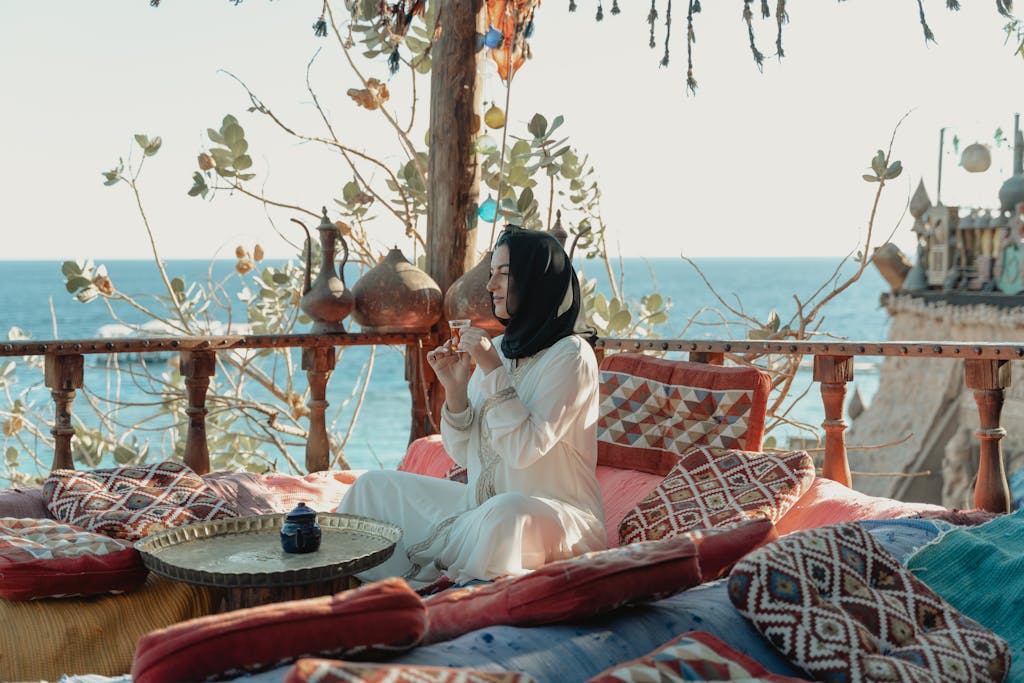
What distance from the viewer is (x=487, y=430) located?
112 inches

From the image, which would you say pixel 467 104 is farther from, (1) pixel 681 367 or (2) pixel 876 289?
(2) pixel 876 289

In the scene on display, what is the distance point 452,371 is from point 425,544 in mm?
475

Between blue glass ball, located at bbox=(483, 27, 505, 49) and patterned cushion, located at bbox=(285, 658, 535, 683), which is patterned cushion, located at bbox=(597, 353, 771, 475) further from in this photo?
patterned cushion, located at bbox=(285, 658, 535, 683)

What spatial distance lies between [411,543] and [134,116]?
40.6 m

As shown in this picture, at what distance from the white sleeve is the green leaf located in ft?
6.08

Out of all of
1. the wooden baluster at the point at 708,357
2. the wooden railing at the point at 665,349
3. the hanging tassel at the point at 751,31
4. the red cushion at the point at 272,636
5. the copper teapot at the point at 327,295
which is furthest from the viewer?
the copper teapot at the point at 327,295

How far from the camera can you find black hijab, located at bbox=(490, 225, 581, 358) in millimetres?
2734

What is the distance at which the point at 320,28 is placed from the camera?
412 centimetres

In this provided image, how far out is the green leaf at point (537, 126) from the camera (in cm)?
431

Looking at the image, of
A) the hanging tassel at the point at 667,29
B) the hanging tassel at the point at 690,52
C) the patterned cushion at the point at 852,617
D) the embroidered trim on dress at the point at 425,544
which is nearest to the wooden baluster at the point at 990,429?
the hanging tassel at the point at 690,52

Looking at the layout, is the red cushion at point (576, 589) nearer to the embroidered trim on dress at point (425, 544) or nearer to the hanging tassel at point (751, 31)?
the embroidered trim on dress at point (425, 544)

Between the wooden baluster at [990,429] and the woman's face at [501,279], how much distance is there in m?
1.37

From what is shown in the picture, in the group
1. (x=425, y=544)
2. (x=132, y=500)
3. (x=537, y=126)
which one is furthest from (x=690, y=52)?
(x=132, y=500)

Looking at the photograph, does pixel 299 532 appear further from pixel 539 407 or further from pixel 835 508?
pixel 835 508
